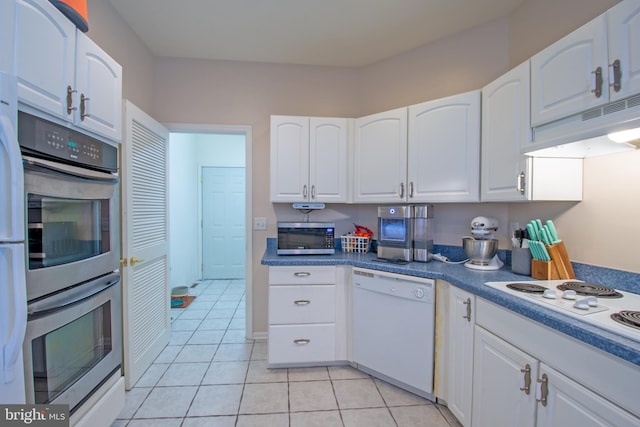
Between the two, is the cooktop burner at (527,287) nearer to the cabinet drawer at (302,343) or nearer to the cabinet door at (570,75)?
the cabinet door at (570,75)

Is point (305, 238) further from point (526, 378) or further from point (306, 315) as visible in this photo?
point (526, 378)

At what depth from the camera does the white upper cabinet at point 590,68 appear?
3.43ft

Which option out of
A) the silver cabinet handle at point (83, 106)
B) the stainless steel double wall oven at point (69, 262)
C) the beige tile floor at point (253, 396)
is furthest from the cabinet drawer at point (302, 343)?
the silver cabinet handle at point (83, 106)

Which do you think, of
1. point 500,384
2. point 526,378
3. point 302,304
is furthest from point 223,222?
point 526,378

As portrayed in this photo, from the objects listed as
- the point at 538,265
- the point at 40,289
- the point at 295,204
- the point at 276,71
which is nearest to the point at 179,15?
the point at 276,71

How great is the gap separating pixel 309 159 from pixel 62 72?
164cm

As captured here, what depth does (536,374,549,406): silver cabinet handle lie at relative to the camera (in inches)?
42.7

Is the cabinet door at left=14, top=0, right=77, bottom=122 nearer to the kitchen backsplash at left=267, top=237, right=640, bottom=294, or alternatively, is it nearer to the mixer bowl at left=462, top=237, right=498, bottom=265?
the mixer bowl at left=462, top=237, right=498, bottom=265

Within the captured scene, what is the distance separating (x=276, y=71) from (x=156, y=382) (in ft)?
9.23

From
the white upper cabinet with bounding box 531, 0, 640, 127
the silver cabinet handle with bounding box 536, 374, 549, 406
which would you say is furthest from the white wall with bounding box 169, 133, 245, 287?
the white upper cabinet with bounding box 531, 0, 640, 127

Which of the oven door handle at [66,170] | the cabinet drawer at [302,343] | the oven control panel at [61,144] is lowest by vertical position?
the cabinet drawer at [302,343]

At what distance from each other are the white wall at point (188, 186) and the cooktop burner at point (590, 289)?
3.81 meters

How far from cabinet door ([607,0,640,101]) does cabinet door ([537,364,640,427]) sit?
41.9 inches

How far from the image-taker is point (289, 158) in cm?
247
